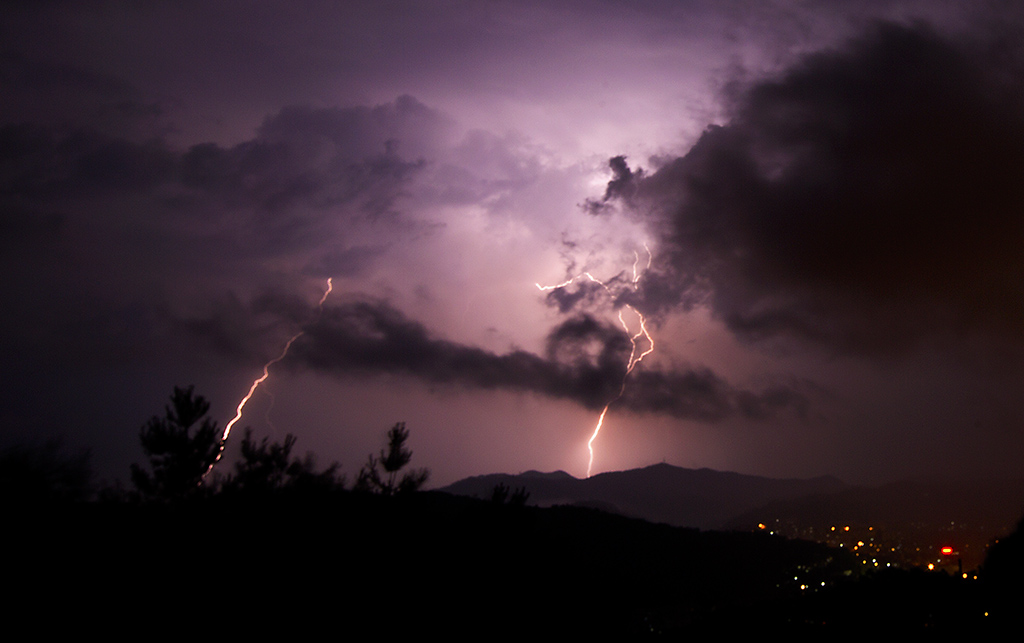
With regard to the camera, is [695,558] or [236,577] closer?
[236,577]

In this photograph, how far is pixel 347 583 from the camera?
1052 cm

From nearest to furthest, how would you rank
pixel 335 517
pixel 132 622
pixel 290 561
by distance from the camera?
pixel 132 622
pixel 290 561
pixel 335 517

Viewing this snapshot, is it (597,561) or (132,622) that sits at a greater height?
(132,622)

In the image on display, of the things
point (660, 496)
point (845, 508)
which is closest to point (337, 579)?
point (845, 508)

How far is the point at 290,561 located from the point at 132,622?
2664 millimetres

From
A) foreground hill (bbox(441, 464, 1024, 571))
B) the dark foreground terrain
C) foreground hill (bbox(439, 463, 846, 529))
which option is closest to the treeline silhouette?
the dark foreground terrain

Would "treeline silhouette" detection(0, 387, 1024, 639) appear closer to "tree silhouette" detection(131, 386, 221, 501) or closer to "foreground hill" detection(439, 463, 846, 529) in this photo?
"tree silhouette" detection(131, 386, 221, 501)

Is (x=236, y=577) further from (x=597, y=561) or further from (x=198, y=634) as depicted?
(x=597, y=561)

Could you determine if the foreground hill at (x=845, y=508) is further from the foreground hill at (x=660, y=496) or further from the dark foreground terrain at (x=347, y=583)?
the dark foreground terrain at (x=347, y=583)

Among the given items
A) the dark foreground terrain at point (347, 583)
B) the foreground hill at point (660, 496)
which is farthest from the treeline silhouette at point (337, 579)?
the foreground hill at point (660, 496)

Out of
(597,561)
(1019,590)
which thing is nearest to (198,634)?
(1019,590)

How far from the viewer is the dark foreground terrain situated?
9.06 meters

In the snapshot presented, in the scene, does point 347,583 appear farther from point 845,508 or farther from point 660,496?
point 660,496

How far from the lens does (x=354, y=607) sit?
405 inches
